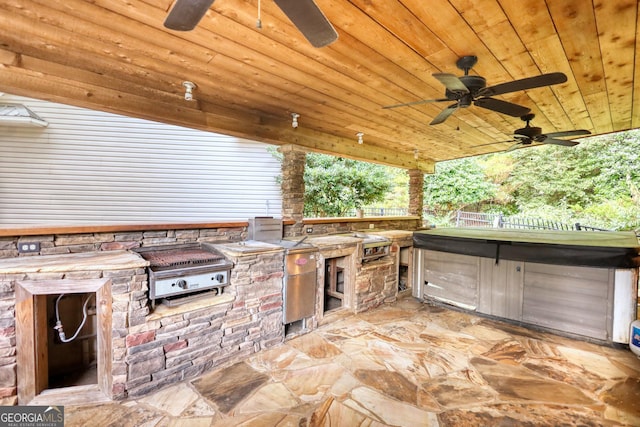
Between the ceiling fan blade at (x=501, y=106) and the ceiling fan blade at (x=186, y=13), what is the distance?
7.39 feet

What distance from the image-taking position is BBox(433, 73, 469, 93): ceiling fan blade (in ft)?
6.18

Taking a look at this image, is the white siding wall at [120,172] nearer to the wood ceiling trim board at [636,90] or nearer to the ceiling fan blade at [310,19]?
the ceiling fan blade at [310,19]

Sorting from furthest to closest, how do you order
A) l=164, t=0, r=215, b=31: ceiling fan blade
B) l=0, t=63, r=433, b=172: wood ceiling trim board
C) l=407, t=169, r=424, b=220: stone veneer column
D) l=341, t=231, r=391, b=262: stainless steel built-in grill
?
1. l=407, t=169, r=424, b=220: stone veneer column
2. l=341, t=231, r=391, b=262: stainless steel built-in grill
3. l=0, t=63, r=433, b=172: wood ceiling trim board
4. l=164, t=0, r=215, b=31: ceiling fan blade

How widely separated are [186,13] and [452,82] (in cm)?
175

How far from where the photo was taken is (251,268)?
2.75 meters

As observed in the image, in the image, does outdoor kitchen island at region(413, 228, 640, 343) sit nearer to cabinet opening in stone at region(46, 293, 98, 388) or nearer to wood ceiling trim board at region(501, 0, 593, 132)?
wood ceiling trim board at region(501, 0, 593, 132)

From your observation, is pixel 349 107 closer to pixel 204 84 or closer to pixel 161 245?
pixel 204 84

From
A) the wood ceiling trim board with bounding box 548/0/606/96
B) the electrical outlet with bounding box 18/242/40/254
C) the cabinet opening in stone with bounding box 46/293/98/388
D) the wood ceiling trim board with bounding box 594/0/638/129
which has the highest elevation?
the wood ceiling trim board with bounding box 594/0/638/129

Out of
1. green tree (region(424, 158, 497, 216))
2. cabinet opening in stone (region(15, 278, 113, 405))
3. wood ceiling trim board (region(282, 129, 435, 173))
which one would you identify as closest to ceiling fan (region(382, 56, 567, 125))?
wood ceiling trim board (region(282, 129, 435, 173))

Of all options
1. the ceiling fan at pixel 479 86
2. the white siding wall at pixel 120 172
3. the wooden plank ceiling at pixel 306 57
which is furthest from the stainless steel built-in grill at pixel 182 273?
the white siding wall at pixel 120 172

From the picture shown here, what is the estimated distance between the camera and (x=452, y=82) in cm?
199

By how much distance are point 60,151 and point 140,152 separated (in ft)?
4.01

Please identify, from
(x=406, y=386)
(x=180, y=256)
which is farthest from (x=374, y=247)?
(x=180, y=256)

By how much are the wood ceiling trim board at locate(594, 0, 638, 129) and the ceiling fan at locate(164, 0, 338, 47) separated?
66.2 inches
